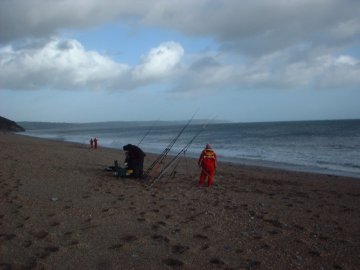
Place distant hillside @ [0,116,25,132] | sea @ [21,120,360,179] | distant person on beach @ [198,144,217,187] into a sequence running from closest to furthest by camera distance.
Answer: distant person on beach @ [198,144,217,187]
sea @ [21,120,360,179]
distant hillside @ [0,116,25,132]

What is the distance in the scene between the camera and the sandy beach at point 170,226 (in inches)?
184

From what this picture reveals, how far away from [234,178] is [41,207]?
6.86m

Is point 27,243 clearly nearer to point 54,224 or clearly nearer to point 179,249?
point 54,224

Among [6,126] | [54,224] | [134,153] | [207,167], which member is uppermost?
[6,126]

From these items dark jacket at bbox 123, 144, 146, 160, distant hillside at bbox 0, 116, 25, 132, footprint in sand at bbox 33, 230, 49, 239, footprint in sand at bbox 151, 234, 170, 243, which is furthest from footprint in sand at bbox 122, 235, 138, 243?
distant hillside at bbox 0, 116, 25, 132

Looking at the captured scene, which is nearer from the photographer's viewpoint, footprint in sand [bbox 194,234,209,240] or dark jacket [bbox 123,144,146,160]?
footprint in sand [bbox 194,234,209,240]

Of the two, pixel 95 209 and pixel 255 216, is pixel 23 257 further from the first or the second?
pixel 255 216

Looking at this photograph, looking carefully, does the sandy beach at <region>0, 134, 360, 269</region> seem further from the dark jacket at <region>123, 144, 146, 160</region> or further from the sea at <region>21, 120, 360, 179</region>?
the sea at <region>21, 120, 360, 179</region>

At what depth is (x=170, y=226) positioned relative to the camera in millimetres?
6027

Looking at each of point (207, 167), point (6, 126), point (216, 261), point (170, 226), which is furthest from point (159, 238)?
point (6, 126)

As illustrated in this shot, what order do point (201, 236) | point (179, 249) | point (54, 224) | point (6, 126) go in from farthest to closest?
point (6, 126) → point (54, 224) → point (201, 236) → point (179, 249)

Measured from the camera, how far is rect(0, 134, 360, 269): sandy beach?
4676 millimetres

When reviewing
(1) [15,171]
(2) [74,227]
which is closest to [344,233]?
(2) [74,227]

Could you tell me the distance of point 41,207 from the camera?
6.97 metres
